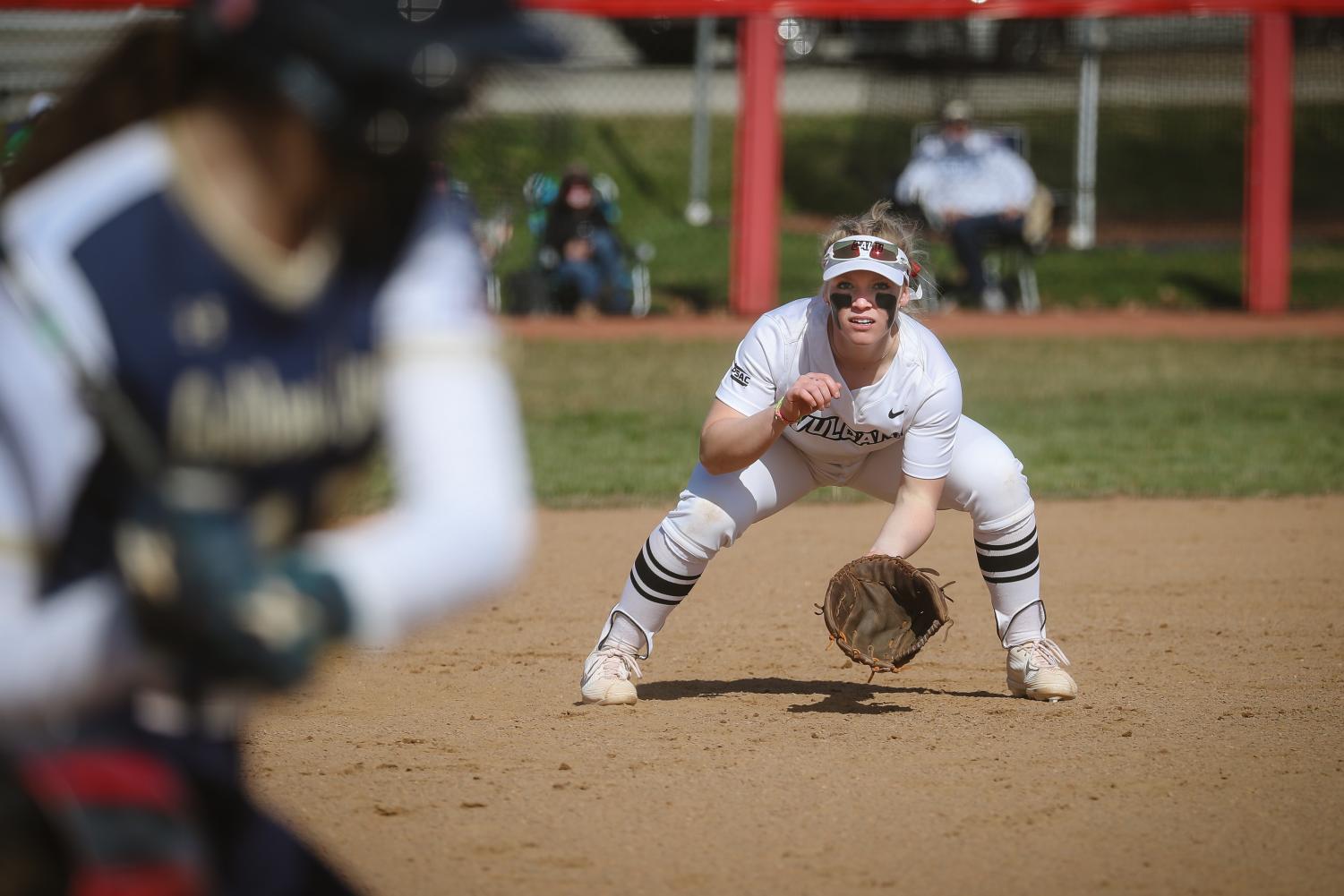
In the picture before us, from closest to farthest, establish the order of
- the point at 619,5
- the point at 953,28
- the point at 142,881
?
the point at 142,881, the point at 619,5, the point at 953,28

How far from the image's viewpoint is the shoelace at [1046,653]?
513cm

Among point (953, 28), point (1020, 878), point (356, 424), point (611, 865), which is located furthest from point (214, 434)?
point (953, 28)

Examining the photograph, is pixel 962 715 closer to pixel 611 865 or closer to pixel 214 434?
pixel 611 865

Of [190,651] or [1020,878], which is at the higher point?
[190,651]

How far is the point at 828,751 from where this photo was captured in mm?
4555

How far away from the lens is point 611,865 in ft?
11.9

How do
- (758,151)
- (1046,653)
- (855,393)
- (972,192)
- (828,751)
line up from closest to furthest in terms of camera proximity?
1. (828,751)
2. (855,393)
3. (1046,653)
4. (758,151)
5. (972,192)

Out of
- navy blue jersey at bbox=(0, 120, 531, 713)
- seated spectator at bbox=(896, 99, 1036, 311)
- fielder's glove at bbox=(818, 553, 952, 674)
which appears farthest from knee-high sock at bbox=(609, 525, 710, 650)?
seated spectator at bbox=(896, 99, 1036, 311)

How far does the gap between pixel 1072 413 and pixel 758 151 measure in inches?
180

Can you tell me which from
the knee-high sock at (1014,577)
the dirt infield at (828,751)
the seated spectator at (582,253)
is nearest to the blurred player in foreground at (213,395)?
the dirt infield at (828,751)

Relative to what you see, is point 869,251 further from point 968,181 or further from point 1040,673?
point 968,181

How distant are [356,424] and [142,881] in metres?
0.54

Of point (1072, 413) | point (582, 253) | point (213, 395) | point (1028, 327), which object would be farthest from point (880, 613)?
point (1028, 327)

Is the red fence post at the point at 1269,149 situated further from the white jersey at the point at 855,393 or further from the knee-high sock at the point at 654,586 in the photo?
the knee-high sock at the point at 654,586
